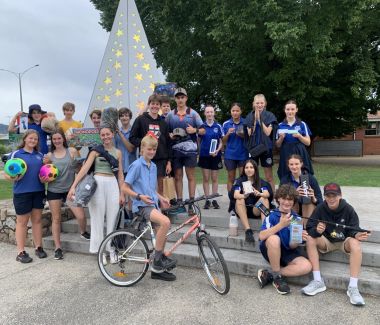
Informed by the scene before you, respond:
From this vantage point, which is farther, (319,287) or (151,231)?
(151,231)

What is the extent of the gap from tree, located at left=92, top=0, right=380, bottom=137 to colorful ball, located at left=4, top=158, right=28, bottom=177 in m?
9.30

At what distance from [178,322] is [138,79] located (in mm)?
5166

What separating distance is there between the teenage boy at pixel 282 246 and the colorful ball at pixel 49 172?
2978 mm

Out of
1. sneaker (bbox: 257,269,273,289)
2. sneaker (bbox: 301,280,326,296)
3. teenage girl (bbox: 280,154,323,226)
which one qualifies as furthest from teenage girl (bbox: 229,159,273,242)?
sneaker (bbox: 301,280,326,296)

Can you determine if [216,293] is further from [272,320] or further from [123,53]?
[123,53]

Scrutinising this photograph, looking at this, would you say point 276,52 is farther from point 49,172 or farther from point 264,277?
point 264,277

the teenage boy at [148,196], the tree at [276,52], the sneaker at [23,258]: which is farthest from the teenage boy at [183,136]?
the tree at [276,52]

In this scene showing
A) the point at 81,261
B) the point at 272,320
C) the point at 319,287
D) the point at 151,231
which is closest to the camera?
the point at 272,320

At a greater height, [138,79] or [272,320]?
[138,79]

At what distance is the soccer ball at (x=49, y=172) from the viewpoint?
16.4ft

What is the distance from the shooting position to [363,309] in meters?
3.45

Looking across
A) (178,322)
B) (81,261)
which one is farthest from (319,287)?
(81,261)

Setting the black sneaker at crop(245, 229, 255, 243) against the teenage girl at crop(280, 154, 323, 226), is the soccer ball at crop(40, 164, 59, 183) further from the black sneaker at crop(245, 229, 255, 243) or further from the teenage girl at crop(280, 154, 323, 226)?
the teenage girl at crop(280, 154, 323, 226)

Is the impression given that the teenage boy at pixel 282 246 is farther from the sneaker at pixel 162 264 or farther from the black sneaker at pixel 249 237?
the sneaker at pixel 162 264
